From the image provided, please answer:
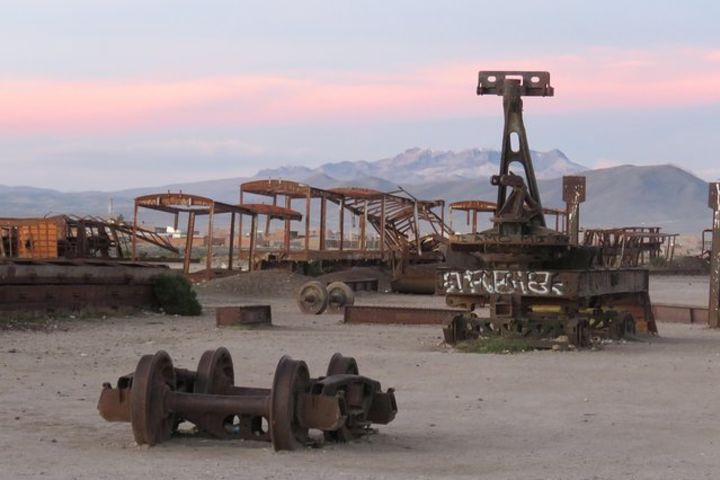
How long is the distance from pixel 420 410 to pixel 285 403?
3190mm

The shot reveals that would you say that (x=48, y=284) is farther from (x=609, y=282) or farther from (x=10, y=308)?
(x=609, y=282)

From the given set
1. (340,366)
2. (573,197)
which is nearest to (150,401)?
(340,366)

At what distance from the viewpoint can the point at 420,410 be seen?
11648mm

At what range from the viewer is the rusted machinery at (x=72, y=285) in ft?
71.2

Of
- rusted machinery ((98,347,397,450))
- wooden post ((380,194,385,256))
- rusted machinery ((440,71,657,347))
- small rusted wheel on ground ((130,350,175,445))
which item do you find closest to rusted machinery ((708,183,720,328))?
rusted machinery ((440,71,657,347))

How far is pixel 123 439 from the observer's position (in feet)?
30.6

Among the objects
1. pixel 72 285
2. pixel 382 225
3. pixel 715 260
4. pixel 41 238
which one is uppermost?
pixel 382 225

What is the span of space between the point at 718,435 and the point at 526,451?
1.91 m

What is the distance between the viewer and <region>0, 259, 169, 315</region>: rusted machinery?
21.7 meters

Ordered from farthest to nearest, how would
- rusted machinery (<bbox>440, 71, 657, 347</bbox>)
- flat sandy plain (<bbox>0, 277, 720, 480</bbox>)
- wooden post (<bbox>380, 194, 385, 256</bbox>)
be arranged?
wooden post (<bbox>380, 194, 385, 256</bbox>) → rusted machinery (<bbox>440, 71, 657, 347</bbox>) → flat sandy plain (<bbox>0, 277, 720, 480</bbox>)

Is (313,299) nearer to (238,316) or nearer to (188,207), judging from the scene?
Result: (238,316)

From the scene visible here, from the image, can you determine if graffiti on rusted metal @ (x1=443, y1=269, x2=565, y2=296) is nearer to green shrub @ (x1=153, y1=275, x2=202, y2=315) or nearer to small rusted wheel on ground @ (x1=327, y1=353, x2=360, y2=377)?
green shrub @ (x1=153, y1=275, x2=202, y2=315)

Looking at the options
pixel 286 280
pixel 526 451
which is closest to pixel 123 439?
pixel 526 451

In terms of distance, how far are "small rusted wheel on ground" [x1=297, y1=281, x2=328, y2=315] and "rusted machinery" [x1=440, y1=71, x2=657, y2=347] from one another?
25.9 ft
